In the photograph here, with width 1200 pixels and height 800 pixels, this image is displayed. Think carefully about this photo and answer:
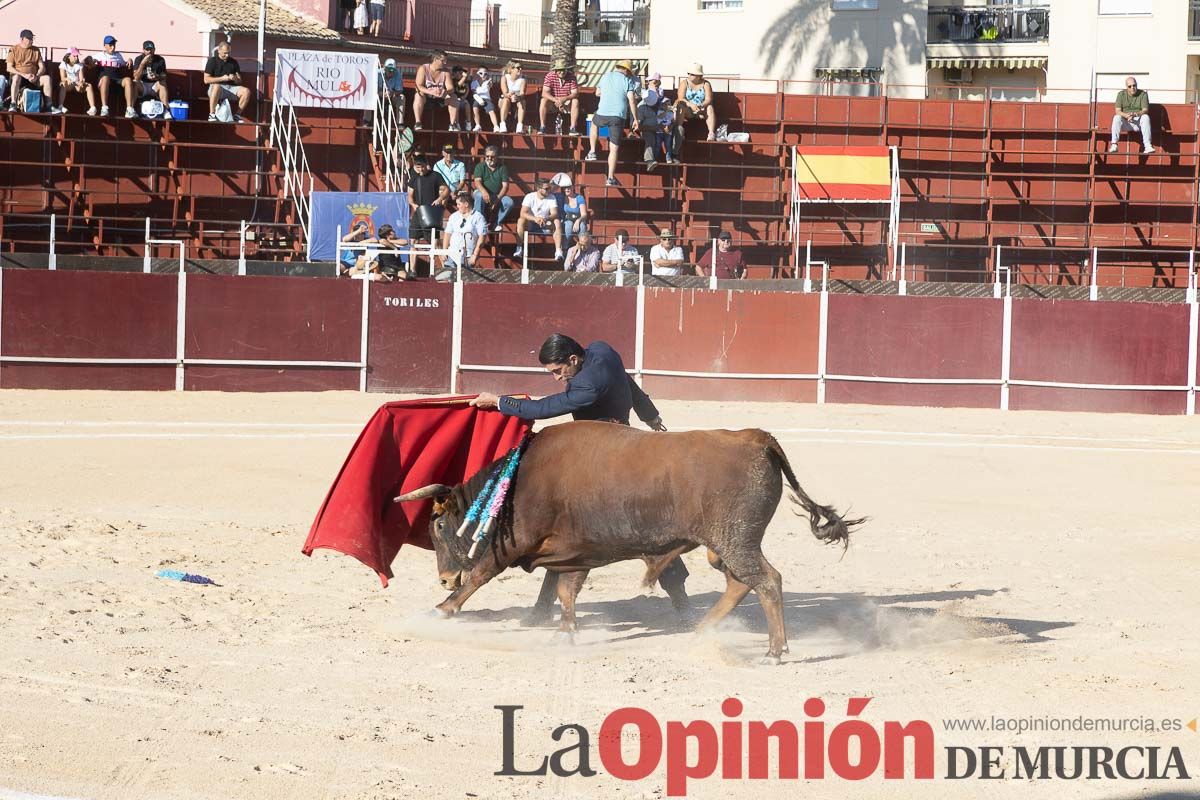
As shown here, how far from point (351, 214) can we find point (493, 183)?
2.09 metres

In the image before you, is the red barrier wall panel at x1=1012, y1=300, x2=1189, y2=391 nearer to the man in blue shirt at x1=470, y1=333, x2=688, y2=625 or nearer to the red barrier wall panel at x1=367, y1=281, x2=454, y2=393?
the red barrier wall panel at x1=367, y1=281, x2=454, y2=393

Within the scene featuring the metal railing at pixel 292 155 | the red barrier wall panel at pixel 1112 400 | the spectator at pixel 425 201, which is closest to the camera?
the red barrier wall panel at pixel 1112 400

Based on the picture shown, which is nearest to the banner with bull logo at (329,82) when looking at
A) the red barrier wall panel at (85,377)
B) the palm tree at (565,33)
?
the red barrier wall panel at (85,377)

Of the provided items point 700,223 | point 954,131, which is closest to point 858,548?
point 700,223

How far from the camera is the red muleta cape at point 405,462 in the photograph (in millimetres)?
8719

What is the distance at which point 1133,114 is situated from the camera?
26141mm

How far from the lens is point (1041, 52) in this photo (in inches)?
1374

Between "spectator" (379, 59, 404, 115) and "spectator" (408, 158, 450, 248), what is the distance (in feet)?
8.34

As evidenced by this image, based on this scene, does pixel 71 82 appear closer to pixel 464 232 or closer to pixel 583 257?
pixel 464 232

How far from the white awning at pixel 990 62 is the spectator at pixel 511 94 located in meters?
13.9

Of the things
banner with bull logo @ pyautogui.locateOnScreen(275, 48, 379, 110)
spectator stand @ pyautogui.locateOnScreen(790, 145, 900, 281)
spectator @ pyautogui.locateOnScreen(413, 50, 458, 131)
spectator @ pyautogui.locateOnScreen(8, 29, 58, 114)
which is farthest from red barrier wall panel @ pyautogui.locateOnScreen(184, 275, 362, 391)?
spectator stand @ pyautogui.locateOnScreen(790, 145, 900, 281)

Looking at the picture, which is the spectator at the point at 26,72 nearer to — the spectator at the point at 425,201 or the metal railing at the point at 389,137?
the metal railing at the point at 389,137

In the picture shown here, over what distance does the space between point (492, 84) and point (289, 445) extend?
441 inches

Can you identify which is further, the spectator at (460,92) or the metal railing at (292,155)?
the spectator at (460,92)
